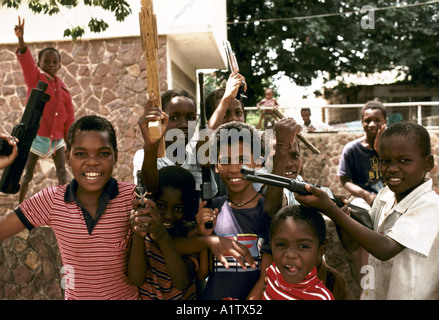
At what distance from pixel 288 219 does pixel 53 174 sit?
19.8 ft

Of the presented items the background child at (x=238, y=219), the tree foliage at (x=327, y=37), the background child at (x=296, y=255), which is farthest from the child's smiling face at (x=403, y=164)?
the tree foliage at (x=327, y=37)

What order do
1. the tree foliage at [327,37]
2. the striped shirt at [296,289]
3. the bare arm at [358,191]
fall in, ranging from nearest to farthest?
the striped shirt at [296,289], the bare arm at [358,191], the tree foliage at [327,37]

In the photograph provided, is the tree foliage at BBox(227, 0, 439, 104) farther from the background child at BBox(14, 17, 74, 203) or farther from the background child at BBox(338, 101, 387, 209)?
the background child at BBox(338, 101, 387, 209)

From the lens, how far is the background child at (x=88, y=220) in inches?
78.7

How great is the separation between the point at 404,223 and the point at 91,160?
1.51 m

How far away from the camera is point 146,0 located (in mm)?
1957

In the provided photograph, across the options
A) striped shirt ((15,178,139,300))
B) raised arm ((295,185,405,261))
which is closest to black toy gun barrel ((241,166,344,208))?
raised arm ((295,185,405,261))

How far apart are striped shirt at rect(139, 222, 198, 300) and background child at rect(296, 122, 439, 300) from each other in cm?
77

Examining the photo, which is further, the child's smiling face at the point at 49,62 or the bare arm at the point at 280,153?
the child's smiling face at the point at 49,62

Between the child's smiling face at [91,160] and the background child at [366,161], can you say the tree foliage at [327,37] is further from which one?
the child's smiling face at [91,160]

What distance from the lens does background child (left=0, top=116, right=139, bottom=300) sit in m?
2.00

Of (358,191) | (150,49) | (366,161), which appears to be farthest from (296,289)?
(366,161)

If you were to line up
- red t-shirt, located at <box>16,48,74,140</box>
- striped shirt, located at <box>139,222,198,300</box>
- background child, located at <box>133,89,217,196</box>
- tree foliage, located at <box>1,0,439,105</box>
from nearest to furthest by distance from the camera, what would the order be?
1. striped shirt, located at <box>139,222,198,300</box>
2. background child, located at <box>133,89,217,196</box>
3. red t-shirt, located at <box>16,48,74,140</box>
4. tree foliage, located at <box>1,0,439,105</box>

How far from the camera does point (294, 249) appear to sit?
1835mm
